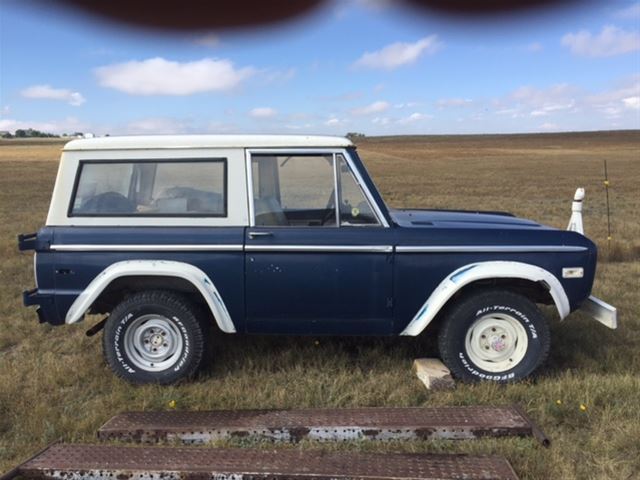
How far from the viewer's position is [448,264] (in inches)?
161

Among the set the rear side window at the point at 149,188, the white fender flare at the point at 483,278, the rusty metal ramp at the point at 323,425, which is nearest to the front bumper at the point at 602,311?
the white fender flare at the point at 483,278

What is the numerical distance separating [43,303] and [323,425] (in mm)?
2143

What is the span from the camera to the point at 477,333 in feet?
13.8

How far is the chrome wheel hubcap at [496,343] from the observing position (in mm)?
4203

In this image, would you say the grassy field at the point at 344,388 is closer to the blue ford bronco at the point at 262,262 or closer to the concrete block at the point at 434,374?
the concrete block at the point at 434,374

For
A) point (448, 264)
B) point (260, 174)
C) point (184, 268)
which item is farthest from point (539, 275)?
point (184, 268)

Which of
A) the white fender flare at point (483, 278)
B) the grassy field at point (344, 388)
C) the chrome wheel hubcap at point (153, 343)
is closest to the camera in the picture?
the grassy field at point (344, 388)

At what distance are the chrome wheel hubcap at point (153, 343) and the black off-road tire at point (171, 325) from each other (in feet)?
0.06

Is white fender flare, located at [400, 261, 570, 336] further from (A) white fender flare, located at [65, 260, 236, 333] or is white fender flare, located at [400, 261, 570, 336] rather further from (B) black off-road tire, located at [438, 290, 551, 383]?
(A) white fender flare, located at [65, 260, 236, 333]

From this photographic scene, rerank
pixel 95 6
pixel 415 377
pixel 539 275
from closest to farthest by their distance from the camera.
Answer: pixel 95 6, pixel 539 275, pixel 415 377

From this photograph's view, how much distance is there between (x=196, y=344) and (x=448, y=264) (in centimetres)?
184

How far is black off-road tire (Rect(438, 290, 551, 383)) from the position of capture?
4.14 meters

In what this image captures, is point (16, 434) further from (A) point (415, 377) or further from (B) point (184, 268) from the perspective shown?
(A) point (415, 377)

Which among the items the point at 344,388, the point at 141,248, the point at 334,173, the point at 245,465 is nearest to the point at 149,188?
the point at 141,248
